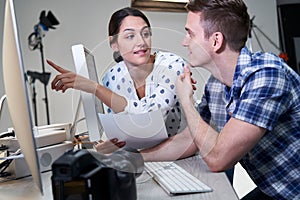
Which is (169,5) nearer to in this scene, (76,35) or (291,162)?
(76,35)

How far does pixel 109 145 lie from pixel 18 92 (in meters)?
0.40

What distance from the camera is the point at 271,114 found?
91cm

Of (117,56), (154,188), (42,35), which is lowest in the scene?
(154,188)

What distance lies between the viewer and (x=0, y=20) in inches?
116

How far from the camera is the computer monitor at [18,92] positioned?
21.5 inches


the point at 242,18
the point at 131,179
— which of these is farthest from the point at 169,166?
the point at 242,18

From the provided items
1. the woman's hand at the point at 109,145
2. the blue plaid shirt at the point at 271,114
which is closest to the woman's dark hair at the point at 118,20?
the woman's hand at the point at 109,145

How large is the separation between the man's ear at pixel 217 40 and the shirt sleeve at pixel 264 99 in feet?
0.70

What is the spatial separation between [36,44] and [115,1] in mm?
823

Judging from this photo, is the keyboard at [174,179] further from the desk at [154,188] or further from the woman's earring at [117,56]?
the woman's earring at [117,56]

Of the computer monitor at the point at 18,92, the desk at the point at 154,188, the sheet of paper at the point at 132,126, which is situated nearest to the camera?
the computer monitor at the point at 18,92

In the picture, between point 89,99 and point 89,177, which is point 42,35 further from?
point 89,177

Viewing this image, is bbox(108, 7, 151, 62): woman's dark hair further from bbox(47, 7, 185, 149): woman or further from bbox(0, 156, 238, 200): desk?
bbox(0, 156, 238, 200): desk

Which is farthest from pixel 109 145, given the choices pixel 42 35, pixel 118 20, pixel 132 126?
pixel 42 35
